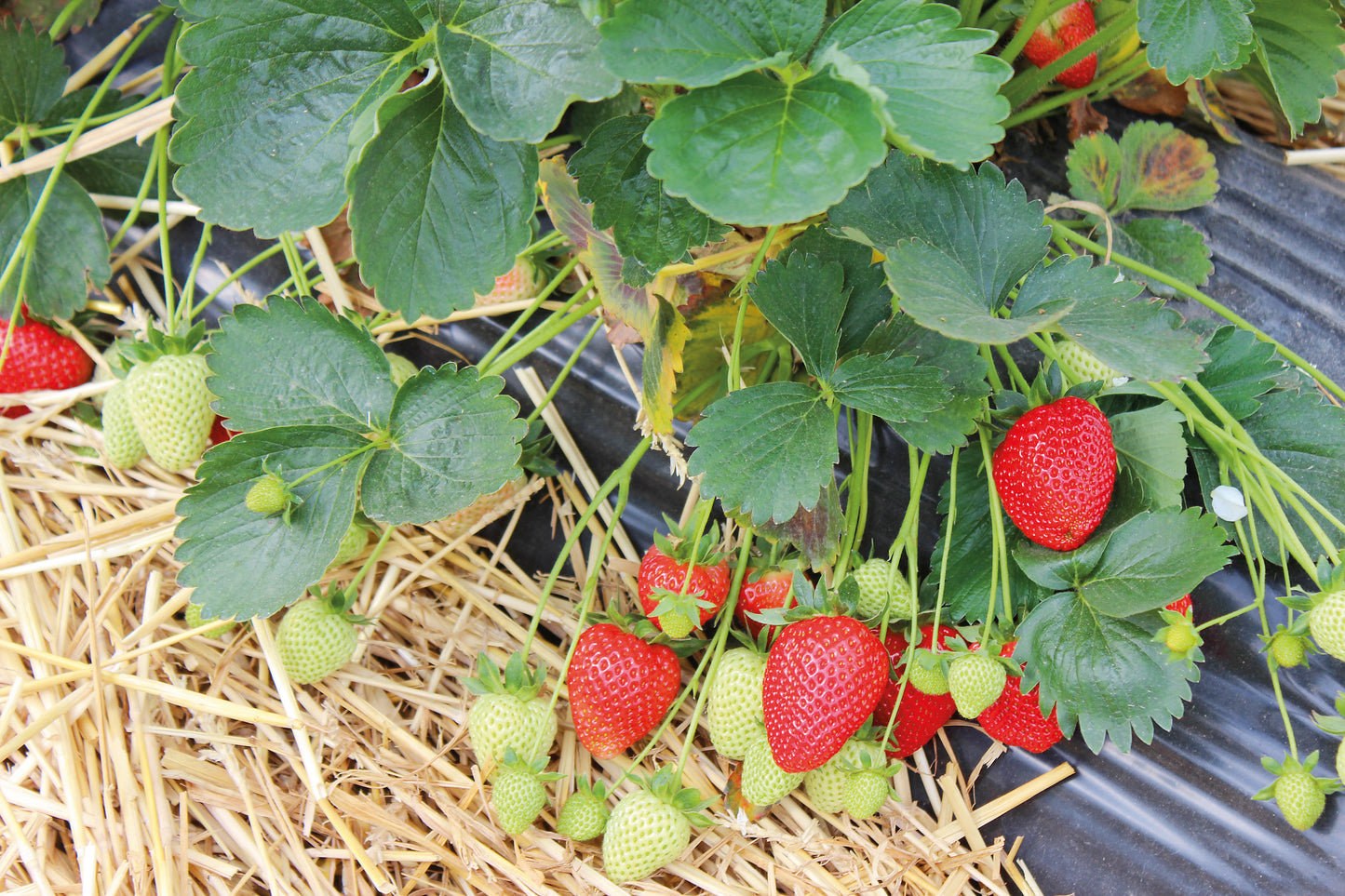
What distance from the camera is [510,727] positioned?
0.82m

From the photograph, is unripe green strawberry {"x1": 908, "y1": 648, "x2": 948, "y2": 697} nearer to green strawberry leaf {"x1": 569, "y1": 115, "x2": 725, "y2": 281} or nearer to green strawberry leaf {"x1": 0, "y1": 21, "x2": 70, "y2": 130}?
green strawberry leaf {"x1": 569, "y1": 115, "x2": 725, "y2": 281}

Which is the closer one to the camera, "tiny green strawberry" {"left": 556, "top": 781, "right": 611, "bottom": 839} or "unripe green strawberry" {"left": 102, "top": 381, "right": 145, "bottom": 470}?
"tiny green strawberry" {"left": 556, "top": 781, "right": 611, "bottom": 839}

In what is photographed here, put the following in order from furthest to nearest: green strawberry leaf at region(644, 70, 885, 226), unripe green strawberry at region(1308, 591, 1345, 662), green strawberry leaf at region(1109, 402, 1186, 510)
Result: green strawberry leaf at region(1109, 402, 1186, 510)
unripe green strawberry at region(1308, 591, 1345, 662)
green strawberry leaf at region(644, 70, 885, 226)

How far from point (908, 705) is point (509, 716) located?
0.38 metres

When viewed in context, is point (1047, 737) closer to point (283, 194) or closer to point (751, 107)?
point (751, 107)

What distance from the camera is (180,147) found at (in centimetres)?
66

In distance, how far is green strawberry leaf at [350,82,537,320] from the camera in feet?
2.17

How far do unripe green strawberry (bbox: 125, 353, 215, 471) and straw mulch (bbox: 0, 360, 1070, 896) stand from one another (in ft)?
0.44

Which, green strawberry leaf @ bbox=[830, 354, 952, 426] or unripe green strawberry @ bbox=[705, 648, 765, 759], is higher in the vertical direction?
green strawberry leaf @ bbox=[830, 354, 952, 426]

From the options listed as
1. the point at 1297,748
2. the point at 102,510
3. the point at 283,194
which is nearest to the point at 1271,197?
the point at 1297,748

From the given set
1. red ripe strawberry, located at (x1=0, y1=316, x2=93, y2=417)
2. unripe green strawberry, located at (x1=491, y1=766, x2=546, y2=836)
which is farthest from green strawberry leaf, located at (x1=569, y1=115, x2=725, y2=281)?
red ripe strawberry, located at (x1=0, y1=316, x2=93, y2=417)

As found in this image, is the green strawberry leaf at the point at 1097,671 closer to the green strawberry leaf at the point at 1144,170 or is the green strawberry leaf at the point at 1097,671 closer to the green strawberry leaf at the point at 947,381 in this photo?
the green strawberry leaf at the point at 947,381

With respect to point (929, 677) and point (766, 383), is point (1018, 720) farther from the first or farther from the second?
point (766, 383)

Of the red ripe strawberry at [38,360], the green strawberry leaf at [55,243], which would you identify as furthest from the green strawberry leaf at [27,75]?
the red ripe strawberry at [38,360]
